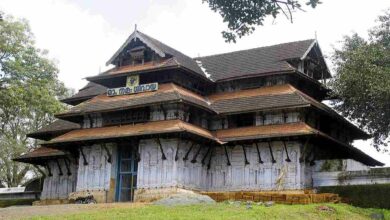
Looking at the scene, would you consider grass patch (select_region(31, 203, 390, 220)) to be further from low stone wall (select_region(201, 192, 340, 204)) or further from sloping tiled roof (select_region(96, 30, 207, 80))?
sloping tiled roof (select_region(96, 30, 207, 80))

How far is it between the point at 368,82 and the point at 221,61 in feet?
37.7

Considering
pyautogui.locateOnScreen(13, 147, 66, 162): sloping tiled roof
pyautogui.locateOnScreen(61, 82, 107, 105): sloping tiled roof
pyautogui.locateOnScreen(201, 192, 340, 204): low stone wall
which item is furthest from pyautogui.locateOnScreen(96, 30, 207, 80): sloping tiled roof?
pyautogui.locateOnScreen(201, 192, 340, 204): low stone wall

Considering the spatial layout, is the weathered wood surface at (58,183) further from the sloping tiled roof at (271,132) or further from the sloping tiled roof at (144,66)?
the sloping tiled roof at (271,132)

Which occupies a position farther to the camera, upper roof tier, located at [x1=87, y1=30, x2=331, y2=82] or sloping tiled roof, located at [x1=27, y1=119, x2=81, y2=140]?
sloping tiled roof, located at [x1=27, y1=119, x2=81, y2=140]

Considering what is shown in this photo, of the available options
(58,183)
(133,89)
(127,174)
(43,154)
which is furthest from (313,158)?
(43,154)

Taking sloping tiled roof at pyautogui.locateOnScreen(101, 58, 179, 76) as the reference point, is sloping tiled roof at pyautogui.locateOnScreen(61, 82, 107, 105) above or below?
below

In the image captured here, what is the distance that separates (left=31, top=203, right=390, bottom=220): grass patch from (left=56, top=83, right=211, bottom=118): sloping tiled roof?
829 centimetres

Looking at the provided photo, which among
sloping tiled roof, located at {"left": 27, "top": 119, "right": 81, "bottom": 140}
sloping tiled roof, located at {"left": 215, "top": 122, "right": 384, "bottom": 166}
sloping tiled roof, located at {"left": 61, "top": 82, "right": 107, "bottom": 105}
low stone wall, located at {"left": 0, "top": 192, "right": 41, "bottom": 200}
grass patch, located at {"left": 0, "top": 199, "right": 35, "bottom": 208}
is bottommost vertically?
grass patch, located at {"left": 0, "top": 199, "right": 35, "bottom": 208}

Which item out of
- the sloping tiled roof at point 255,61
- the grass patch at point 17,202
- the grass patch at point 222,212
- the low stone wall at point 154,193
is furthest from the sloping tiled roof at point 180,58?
the grass patch at point 17,202

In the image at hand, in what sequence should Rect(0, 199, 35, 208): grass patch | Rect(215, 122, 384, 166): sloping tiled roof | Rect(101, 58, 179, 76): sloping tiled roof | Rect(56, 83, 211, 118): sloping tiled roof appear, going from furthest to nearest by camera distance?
Rect(0, 199, 35, 208): grass patch → Rect(101, 58, 179, 76): sloping tiled roof → Rect(56, 83, 211, 118): sloping tiled roof → Rect(215, 122, 384, 166): sloping tiled roof

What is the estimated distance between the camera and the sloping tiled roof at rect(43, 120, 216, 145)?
108 feet

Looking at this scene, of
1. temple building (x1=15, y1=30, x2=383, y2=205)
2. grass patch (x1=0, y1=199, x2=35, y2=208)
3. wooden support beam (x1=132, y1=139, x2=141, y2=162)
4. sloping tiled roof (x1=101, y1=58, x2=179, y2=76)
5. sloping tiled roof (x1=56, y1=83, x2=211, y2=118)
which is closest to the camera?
temple building (x1=15, y1=30, x2=383, y2=205)

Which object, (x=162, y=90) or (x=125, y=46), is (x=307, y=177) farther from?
(x=125, y=46)

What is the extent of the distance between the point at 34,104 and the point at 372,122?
79.9ft
